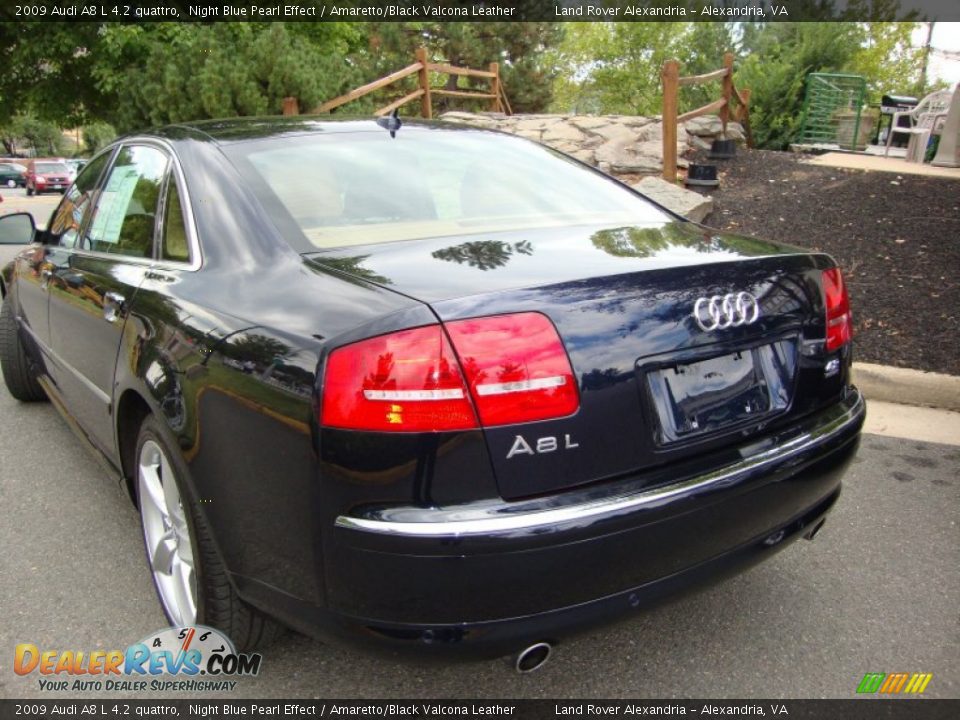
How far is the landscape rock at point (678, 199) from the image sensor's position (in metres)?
7.59

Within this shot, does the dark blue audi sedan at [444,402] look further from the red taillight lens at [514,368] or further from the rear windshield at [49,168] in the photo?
the rear windshield at [49,168]

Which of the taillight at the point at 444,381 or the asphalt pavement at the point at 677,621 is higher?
the taillight at the point at 444,381

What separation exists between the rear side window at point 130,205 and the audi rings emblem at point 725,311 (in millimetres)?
1794

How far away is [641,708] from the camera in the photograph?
2.15 m

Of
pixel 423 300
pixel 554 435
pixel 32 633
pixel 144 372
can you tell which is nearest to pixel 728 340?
Answer: pixel 554 435

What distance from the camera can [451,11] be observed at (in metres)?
25.7

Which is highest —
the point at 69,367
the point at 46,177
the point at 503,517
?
the point at 503,517

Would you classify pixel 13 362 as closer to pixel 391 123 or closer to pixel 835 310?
pixel 391 123

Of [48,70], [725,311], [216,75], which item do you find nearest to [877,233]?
[725,311]

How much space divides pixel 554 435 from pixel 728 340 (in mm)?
538

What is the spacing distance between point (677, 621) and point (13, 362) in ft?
12.9

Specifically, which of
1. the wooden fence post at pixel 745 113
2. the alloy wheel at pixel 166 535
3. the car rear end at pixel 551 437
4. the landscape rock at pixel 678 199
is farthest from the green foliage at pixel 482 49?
the car rear end at pixel 551 437

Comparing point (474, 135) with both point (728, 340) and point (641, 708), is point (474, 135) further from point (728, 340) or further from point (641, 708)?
point (641, 708)

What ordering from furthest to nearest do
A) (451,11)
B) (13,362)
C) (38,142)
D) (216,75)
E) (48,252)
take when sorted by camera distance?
(38,142) < (451,11) < (216,75) < (13,362) < (48,252)
